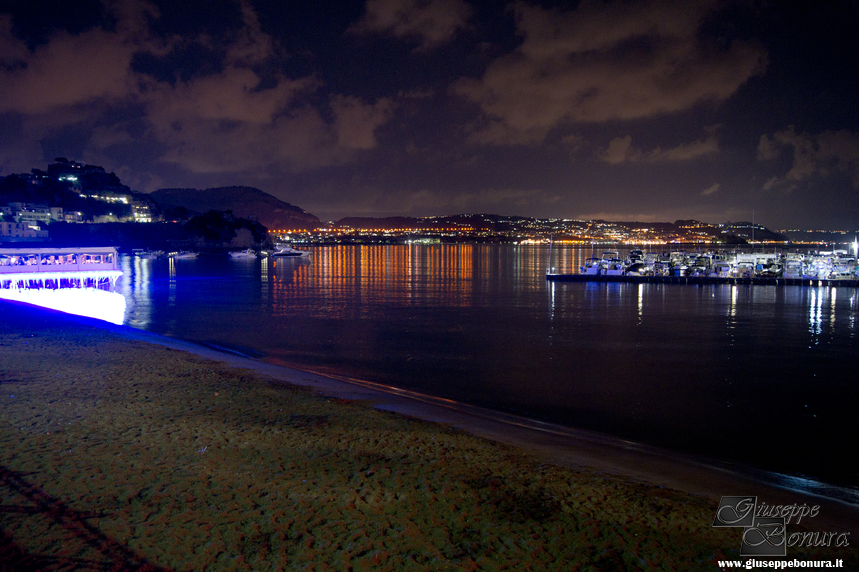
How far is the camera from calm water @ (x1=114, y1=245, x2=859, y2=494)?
33.9 ft

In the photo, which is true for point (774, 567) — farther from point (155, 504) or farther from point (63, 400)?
point (63, 400)

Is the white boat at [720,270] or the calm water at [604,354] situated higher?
the white boat at [720,270]

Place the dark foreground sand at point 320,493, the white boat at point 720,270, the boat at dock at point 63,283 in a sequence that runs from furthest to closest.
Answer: the white boat at point 720,270
the boat at dock at point 63,283
the dark foreground sand at point 320,493

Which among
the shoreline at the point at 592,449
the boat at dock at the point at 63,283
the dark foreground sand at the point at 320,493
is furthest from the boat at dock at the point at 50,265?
the shoreline at the point at 592,449

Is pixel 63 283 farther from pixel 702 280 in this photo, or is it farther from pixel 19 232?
pixel 19 232

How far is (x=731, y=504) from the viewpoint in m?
5.97

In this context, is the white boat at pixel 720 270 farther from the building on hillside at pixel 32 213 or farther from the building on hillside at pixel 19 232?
the building on hillside at pixel 32 213

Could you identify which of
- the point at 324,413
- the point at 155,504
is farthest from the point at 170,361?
the point at 155,504

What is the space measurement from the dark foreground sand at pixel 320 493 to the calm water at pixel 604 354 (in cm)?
304

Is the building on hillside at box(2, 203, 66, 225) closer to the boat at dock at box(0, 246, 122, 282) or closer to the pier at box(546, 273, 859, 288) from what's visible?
the boat at dock at box(0, 246, 122, 282)

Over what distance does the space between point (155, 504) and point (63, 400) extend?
478 centimetres

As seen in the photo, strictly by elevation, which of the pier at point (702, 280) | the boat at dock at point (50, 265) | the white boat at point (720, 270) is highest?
the boat at dock at point (50, 265)

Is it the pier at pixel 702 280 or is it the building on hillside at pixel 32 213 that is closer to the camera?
the pier at pixel 702 280

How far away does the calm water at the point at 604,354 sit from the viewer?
10328 millimetres
